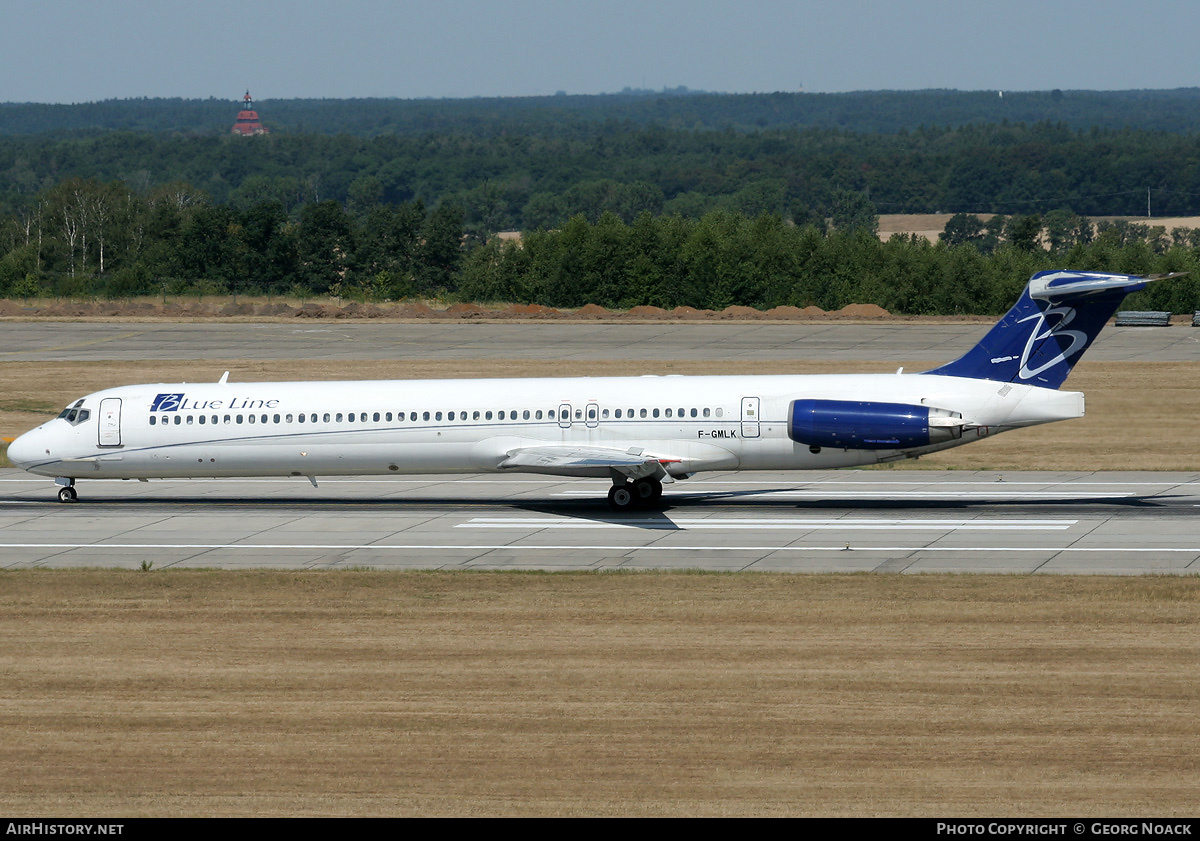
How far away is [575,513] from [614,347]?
3687cm

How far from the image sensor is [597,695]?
19.5m

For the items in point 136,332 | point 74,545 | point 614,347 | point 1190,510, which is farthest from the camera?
point 136,332

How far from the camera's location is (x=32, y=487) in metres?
39.5

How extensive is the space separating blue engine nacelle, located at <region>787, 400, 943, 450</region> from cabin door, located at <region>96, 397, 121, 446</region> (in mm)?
15996

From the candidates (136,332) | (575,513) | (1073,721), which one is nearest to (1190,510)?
(575,513)

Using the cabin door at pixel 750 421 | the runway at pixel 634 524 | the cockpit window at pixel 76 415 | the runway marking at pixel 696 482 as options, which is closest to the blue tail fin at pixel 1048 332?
the runway at pixel 634 524

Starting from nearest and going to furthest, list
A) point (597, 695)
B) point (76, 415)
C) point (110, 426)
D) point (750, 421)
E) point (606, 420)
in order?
1. point (597, 695)
2. point (750, 421)
3. point (606, 420)
4. point (110, 426)
5. point (76, 415)

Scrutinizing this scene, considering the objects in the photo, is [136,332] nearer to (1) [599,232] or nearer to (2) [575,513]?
(1) [599,232]

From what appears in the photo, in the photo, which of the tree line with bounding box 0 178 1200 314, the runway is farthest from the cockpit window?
the tree line with bounding box 0 178 1200 314

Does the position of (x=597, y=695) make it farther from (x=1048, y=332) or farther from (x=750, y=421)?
(x=1048, y=332)

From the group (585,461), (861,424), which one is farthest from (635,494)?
(861,424)

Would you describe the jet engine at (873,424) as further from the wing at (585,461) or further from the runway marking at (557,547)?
the runway marking at (557,547)

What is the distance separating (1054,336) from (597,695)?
17.2 m

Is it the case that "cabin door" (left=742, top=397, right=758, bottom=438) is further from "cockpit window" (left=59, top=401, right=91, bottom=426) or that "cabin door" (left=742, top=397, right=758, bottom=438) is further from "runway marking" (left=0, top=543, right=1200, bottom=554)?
"cockpit window" (left=59, top=401, right=91, bottom=426)
